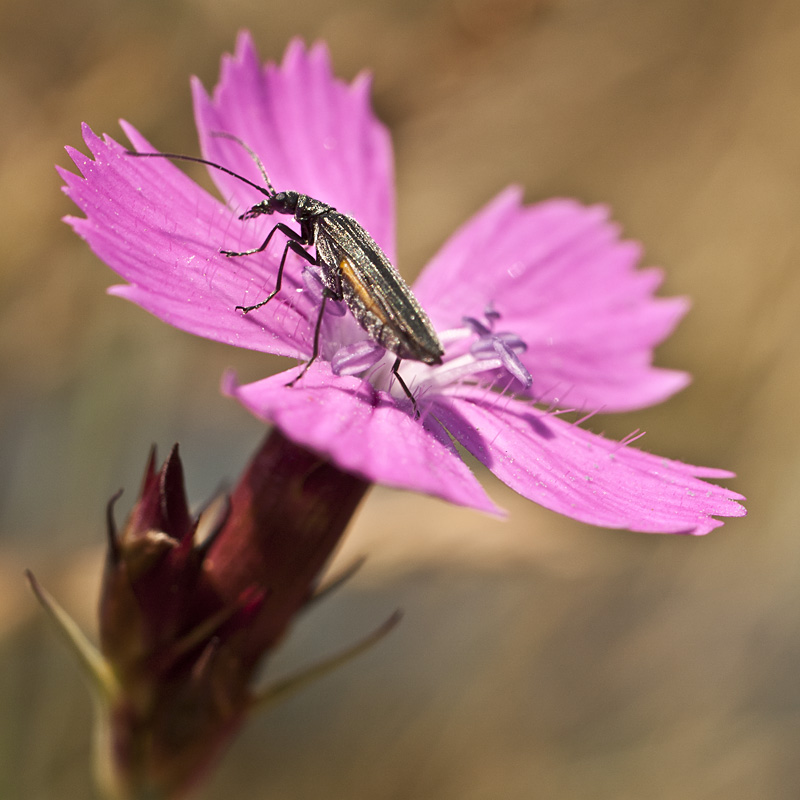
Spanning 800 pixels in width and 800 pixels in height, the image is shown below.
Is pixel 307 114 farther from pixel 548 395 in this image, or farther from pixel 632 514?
pixel 632 514

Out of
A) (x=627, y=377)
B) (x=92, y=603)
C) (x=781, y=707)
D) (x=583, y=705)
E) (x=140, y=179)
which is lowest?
(x=781, y=707)

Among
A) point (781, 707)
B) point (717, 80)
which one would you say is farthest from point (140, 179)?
point (717, 80)

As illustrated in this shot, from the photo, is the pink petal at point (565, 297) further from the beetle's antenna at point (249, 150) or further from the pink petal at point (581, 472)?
the beetle's antenna at point (249, 150)

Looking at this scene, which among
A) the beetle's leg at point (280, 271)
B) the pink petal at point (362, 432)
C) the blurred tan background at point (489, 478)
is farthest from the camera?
the blurred tan background at point (489, 478)

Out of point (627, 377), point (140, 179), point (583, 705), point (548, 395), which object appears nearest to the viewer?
point (140, 179)

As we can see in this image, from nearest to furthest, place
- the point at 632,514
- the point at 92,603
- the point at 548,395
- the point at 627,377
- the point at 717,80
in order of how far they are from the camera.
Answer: the point at 632,514 < the point at 548,395 < the point at 627,377 < the point at 92,603 < the point at 717,80

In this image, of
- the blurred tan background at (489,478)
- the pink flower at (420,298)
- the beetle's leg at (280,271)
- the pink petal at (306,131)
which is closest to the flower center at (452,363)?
the pink flower at (420,298)

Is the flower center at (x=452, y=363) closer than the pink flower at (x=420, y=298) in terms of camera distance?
No
